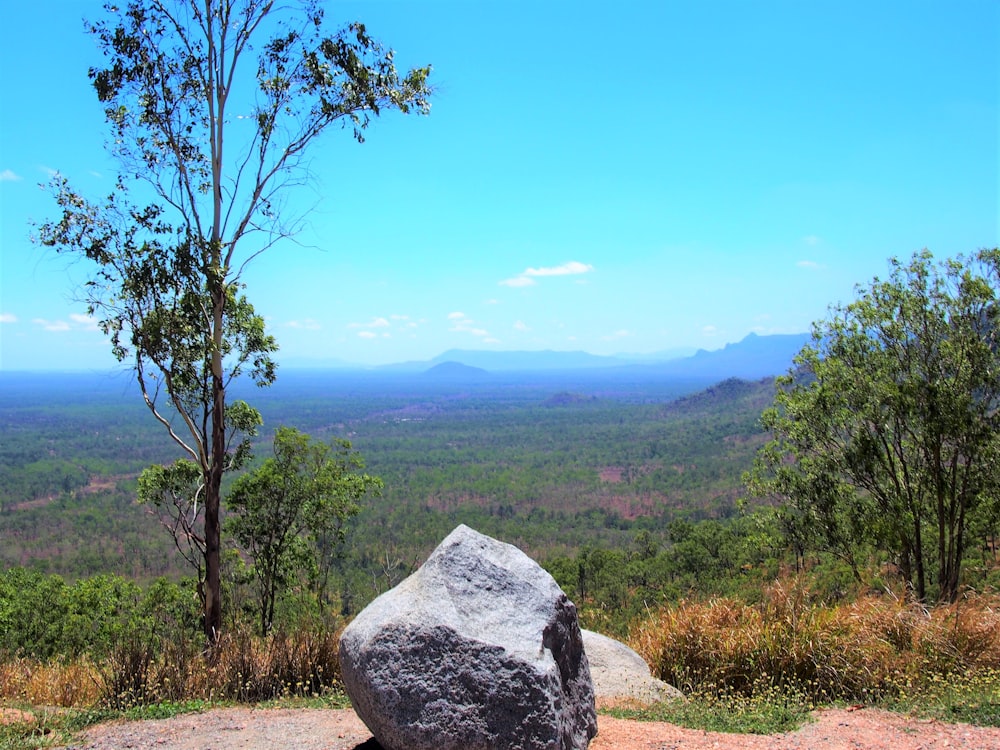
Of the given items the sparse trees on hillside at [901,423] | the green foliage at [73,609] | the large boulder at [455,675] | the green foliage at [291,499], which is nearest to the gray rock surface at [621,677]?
the large boulder at [455,675]

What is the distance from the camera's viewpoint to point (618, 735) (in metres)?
5.21

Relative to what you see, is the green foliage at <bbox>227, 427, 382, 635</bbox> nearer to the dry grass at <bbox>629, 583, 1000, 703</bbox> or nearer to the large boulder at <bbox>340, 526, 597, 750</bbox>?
the dry grass at <bbox>629, 583, 1000, 703</bbox>

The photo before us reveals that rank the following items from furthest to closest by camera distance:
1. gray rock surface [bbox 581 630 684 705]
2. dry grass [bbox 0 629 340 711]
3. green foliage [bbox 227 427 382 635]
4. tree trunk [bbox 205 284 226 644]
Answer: green foliage [bbox 227 427 382 635] → tree trunk [bbox 205 284 226 644] → gray rock surface [bbox 581 630 684 705] → dry grass [bbox 0 629 340 711]

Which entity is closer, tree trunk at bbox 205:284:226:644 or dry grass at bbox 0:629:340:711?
dry grass at bbox 0:629:340:711

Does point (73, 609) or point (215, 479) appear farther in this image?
point (73, 609)

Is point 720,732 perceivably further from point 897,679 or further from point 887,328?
point 887,328

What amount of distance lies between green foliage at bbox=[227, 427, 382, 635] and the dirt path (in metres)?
8.92

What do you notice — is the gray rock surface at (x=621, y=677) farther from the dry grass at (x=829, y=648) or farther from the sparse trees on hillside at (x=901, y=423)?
the sparse trees on hillside at (x=901, y=423)

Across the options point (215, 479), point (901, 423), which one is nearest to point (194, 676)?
point (215, 479)

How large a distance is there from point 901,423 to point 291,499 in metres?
12.2

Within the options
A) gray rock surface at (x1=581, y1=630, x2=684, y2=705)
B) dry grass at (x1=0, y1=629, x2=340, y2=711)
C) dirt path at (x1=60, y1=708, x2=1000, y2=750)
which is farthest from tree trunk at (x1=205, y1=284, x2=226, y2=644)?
gray rock surface at (x1=581, y1=630, x2=684, y2=705)

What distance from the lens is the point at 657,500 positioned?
303 feet

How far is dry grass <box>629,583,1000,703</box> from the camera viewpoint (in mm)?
6227

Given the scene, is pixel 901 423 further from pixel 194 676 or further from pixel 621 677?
pixel 194 676
